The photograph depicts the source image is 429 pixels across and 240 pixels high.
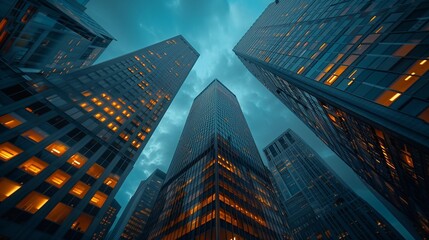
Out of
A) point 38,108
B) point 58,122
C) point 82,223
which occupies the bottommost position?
point 82,223

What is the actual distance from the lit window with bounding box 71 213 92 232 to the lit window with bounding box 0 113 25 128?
60.3 feet

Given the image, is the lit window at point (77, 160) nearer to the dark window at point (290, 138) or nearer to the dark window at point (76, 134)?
the dark window at point (76, 134)

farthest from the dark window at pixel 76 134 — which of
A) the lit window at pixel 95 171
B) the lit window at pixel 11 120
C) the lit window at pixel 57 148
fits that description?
the lit window at pixel 11 120

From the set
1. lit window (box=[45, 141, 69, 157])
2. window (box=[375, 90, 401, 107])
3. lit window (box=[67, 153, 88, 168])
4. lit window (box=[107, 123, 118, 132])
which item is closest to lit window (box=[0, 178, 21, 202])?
lit window (box=[45, 141, 69, 157])

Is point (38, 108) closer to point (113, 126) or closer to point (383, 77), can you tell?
point (113, 126)

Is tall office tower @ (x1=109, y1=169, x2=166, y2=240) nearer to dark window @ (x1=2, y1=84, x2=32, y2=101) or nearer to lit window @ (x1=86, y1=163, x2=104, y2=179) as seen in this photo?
lit window @ (x1=86, y1=163, x2=104, y2=179)

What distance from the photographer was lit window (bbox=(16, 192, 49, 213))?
2668cm

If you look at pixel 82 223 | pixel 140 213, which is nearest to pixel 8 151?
pixel 82 223

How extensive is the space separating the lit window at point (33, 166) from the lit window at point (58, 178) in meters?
1.99

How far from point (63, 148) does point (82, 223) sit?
13931 millimetres

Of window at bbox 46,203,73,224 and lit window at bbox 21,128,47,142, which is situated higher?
lit window at bbox 21,128,47,142

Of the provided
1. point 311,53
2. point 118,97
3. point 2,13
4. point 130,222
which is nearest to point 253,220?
point 311,53

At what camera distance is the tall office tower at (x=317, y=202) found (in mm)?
102688

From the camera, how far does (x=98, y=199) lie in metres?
37.9
